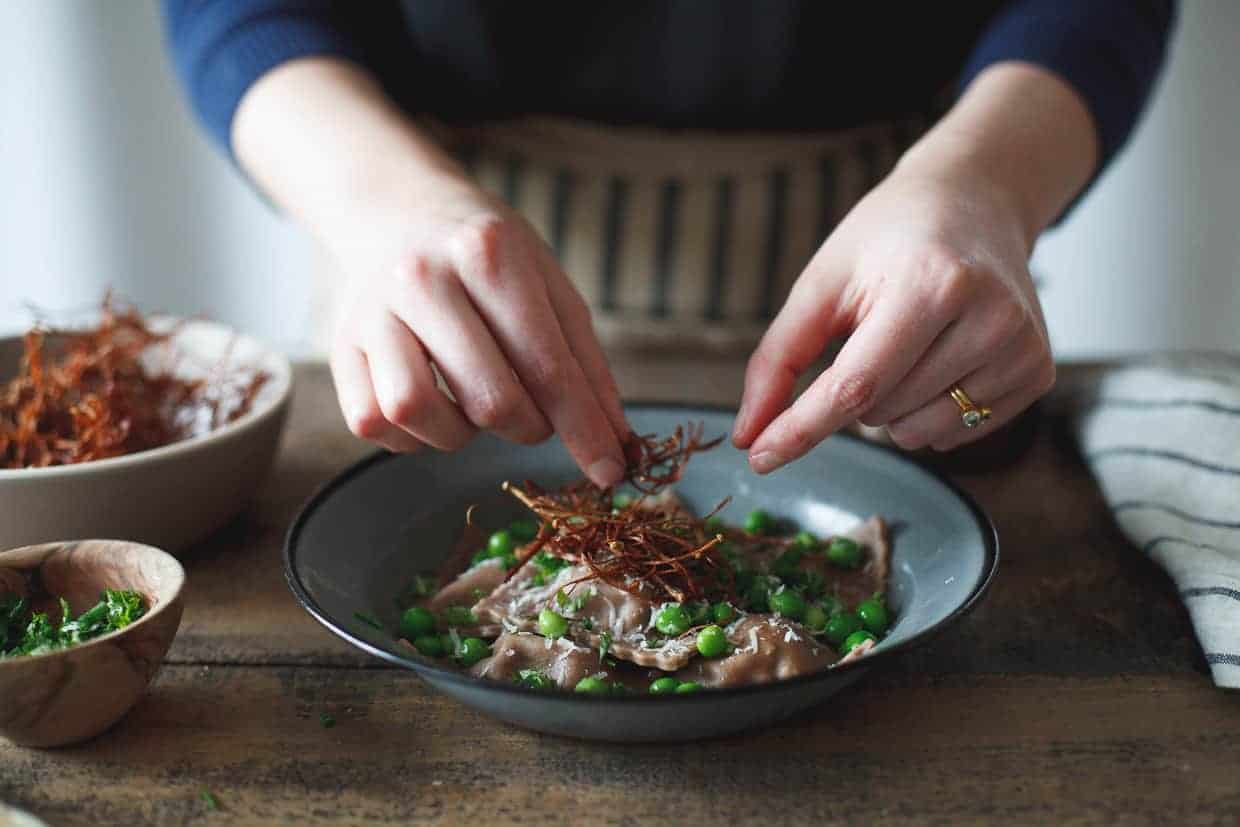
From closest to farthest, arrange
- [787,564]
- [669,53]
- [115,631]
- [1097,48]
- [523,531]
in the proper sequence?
1. [115,631]
2. [787,564]
3. [523,531]
4. [1097,48]
5. [669,53]

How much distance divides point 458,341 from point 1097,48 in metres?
1.20

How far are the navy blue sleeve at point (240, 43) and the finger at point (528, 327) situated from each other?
0.76 meters

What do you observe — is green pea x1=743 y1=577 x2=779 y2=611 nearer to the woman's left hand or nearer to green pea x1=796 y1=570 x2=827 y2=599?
green pea x1=796 y1=570 x2=827 y2=599

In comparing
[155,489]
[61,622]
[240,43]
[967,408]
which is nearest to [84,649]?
[61,622]

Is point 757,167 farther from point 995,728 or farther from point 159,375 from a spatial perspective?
point 995,728

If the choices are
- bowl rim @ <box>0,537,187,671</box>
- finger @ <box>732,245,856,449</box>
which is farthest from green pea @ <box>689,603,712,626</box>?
bowl rim @ <box>0,537,187,671</box>

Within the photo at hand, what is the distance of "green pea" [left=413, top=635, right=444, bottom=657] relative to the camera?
129cm

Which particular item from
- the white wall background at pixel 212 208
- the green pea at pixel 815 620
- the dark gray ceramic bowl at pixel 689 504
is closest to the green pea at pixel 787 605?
the green pea at pixel 815 620

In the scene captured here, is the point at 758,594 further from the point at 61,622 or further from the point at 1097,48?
the point at 1097,48

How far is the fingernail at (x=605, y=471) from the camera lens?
1375 mm

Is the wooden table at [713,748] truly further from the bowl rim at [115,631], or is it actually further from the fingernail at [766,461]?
the fingernail at [766,461]

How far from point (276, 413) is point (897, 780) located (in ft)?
3.02

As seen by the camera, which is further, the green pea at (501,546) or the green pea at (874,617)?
the green pea at (501,546)

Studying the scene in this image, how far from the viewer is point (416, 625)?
52.5 inches
